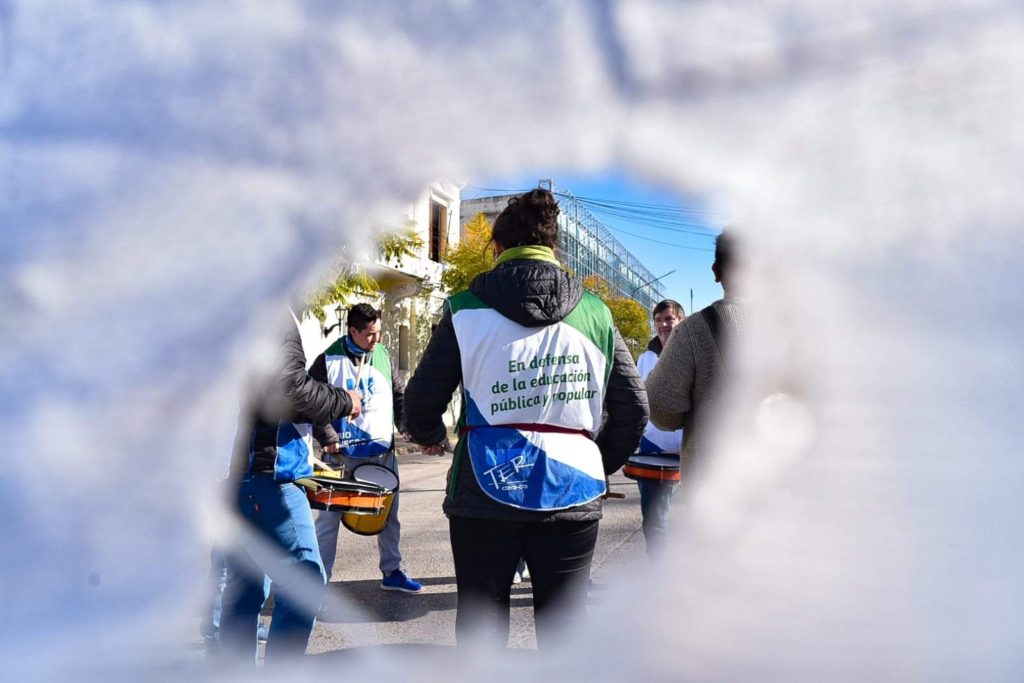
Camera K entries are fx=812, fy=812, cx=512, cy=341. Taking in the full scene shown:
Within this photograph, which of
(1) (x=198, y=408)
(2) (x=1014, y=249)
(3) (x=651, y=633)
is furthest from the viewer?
(1) (x=198, y=408)

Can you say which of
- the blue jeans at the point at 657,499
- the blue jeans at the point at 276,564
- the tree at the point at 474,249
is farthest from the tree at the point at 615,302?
the blue jeans at the point at 276,564

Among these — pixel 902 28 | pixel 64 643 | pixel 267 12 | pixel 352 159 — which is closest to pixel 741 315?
pixel 902 28

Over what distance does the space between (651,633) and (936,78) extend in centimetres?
45

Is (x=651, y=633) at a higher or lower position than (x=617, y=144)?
lower

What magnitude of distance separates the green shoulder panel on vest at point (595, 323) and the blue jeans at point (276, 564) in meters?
0.95

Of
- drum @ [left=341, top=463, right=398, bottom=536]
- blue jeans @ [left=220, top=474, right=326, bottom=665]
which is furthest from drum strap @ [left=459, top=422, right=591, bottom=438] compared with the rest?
drum @ [left=341, top=463, right=398, bottom=536]

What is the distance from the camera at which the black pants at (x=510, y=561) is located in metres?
1.77

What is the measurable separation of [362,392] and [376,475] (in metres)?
0.40

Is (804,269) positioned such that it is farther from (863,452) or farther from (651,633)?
(651,633)

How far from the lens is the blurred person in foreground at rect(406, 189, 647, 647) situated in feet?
5.67

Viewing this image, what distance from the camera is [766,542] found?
578 mm

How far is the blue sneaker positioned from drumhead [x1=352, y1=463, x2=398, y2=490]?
636 millimetres

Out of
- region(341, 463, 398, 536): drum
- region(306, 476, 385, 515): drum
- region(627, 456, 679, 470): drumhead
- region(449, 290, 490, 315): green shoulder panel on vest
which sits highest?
region(449, 290, 490, 315): green shoulder panel on vest

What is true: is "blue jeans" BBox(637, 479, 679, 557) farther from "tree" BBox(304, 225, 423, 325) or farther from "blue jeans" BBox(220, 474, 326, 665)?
"tree" BBox(304, 225, 423, 325)
